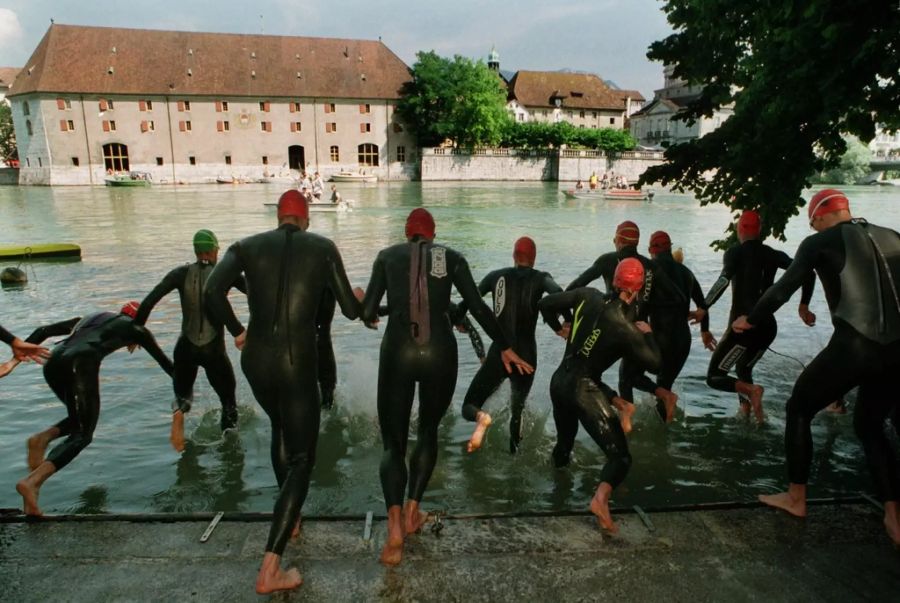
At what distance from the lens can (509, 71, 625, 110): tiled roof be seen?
90875 millimetres

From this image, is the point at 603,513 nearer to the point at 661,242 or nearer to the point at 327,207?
the point at 661,242

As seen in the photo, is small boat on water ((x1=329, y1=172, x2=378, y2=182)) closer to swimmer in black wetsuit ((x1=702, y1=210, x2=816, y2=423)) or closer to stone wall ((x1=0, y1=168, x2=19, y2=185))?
stone wall ((x1=0, y1=168, x2=19, y2=185))

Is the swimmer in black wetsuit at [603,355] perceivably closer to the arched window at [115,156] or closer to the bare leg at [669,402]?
the bare leg at [669,402]

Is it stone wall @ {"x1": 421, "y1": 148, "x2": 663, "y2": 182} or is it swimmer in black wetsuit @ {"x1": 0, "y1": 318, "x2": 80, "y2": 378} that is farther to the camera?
stone wall @ {"x1": 421, "y1": 148, "x2": 663, "y2": 182}

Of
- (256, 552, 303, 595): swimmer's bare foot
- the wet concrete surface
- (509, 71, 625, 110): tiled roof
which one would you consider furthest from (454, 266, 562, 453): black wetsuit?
(509, 71, 625, 110): tiled roof

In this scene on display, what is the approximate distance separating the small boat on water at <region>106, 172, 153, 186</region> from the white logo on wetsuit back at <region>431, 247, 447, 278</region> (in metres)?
64.9

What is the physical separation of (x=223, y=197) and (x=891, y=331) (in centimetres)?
4914

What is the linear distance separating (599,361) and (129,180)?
65.7 meters

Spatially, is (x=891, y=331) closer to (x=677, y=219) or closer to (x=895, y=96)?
(x=895, y=96)

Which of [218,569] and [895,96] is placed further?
[895,96]

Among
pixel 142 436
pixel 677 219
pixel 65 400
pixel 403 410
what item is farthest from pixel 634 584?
pixel 677 219

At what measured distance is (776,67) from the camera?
7223 mm

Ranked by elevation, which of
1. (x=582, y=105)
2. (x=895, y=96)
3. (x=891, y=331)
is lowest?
(x=891, y=331)

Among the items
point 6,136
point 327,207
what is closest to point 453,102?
point 327,207
